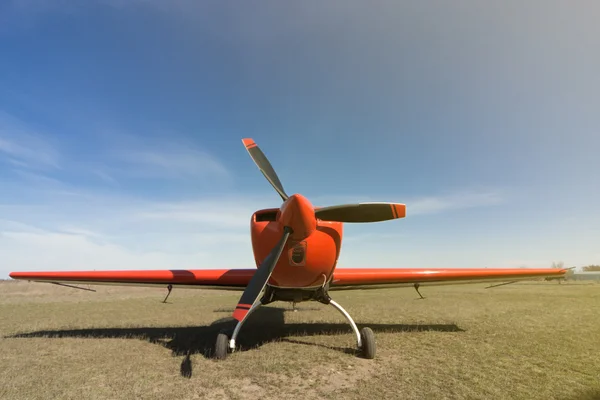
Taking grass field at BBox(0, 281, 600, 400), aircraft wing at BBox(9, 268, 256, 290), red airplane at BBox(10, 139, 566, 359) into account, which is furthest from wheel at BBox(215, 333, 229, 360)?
aircraft wing at BBox(9, 268, 256, 290)

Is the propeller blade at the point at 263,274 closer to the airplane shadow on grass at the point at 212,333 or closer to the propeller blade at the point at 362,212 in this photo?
the propeller blade at the point at 362,212

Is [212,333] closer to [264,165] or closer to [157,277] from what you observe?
[157,277]

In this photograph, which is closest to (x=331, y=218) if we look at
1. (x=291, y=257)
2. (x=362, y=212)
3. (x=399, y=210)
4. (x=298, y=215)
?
(x=362, y=212)

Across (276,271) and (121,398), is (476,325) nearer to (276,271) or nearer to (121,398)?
(276,271)

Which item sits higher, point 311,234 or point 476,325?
point 311,234

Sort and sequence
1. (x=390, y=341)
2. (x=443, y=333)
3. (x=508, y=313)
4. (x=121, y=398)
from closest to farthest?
(x=121, y=398) < (x=390, y=341) < (x=443, y=333) < (x=508, y=313)

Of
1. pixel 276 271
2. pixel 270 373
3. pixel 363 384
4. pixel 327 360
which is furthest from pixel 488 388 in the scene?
pixel 276 271
